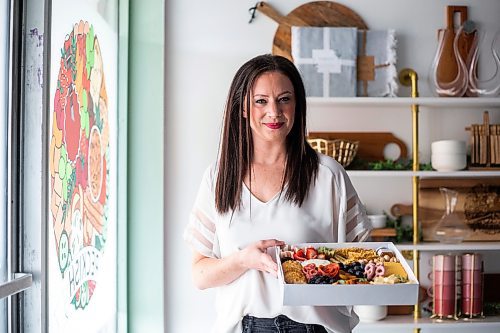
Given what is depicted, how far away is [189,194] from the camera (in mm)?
3031

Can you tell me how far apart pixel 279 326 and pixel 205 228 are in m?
0.30

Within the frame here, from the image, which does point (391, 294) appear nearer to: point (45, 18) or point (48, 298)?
point (48, 298)

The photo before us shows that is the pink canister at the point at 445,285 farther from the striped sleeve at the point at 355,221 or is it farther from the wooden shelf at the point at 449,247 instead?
the striped sleeve at the point at 355,221

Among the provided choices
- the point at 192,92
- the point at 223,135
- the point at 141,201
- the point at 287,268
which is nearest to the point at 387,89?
the point at 192,92

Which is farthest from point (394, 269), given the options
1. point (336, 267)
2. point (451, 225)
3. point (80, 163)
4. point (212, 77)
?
point (212, 77)

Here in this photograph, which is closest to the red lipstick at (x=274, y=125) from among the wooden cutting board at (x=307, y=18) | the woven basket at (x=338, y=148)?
the woven basket at (x=338, y=148)

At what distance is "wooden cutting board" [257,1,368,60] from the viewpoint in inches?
117

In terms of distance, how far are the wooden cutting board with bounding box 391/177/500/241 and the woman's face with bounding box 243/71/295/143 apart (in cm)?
152

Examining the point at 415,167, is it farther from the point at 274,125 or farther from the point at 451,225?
the point at 274,125

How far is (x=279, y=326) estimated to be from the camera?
154 cm

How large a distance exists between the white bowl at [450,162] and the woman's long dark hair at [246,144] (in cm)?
136

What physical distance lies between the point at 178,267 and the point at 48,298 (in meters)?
1.29

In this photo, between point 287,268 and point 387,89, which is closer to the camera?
point 287,268

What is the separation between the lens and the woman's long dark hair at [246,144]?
1.62 meters
